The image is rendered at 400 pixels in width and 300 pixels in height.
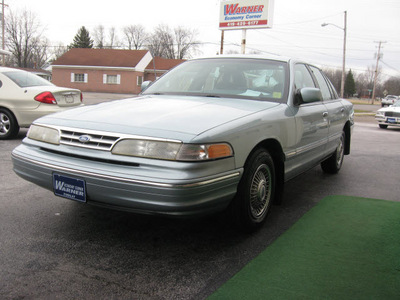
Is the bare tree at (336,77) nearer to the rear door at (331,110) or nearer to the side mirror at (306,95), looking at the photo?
the rear door at (331,110)

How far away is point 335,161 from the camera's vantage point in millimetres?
5941

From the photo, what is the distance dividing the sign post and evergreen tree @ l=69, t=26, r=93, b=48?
49555 mm

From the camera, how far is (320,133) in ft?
15.1

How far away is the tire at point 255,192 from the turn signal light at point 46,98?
5460 mm

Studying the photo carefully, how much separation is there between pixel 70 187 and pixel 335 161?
4.41m

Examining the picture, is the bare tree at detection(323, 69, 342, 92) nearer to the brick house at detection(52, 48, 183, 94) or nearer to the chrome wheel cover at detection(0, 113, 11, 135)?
the brick house at detection(52, 48, 183, 94)

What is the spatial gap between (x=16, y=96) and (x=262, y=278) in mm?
6618

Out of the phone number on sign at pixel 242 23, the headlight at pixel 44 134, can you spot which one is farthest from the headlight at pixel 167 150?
the phone number on sign at pixel 242 23

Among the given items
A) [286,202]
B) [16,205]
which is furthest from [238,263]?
[16,205]

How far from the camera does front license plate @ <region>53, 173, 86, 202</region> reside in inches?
106

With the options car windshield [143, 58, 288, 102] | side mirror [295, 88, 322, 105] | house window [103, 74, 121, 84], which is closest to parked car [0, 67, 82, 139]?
car windshield [143, 58, 288, 102]

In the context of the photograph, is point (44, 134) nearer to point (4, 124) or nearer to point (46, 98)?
point (46, 98)

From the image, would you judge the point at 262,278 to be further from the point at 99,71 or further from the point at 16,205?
the point at 99,71

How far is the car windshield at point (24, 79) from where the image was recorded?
7698mm
